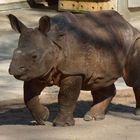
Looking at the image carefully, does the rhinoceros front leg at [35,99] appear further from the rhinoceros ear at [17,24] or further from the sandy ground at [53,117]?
the rhinoceros ear at [17,24]

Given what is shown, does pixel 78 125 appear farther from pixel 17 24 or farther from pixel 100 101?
pixel 17 24

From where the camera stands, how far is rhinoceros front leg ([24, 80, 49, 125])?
Result: 273 inches

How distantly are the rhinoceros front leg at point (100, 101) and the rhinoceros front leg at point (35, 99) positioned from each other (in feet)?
2.13

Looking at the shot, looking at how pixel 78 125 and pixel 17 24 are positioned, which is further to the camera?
pixel 78 125

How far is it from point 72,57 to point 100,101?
1061 mm

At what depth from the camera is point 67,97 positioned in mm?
6773

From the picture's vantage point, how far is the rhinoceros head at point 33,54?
6.40m

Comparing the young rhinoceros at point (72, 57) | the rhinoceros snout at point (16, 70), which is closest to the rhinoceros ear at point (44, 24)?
the young rhinoceros at point (72, 57)

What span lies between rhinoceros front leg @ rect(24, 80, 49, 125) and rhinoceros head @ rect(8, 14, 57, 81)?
1.29 feet

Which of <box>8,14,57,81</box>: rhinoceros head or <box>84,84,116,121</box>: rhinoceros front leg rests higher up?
<box>8,14,57,81</box>: rhinoceros head

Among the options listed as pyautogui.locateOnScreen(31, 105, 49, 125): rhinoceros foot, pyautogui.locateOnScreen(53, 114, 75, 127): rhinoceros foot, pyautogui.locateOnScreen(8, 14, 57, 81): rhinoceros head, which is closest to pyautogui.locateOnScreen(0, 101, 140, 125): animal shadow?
pyautogui.locateOnScreen(31, 105, 49, 125): rhinoceros foot

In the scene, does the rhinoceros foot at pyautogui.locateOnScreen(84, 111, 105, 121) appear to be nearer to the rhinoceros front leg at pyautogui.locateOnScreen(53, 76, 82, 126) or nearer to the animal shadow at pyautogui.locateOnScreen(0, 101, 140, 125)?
the animal shadow at pyautogui.locateOnScreen(0, 101, 140, 125)

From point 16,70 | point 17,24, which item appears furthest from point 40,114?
point 17,24

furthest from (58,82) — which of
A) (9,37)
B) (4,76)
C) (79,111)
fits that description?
(9,37)
